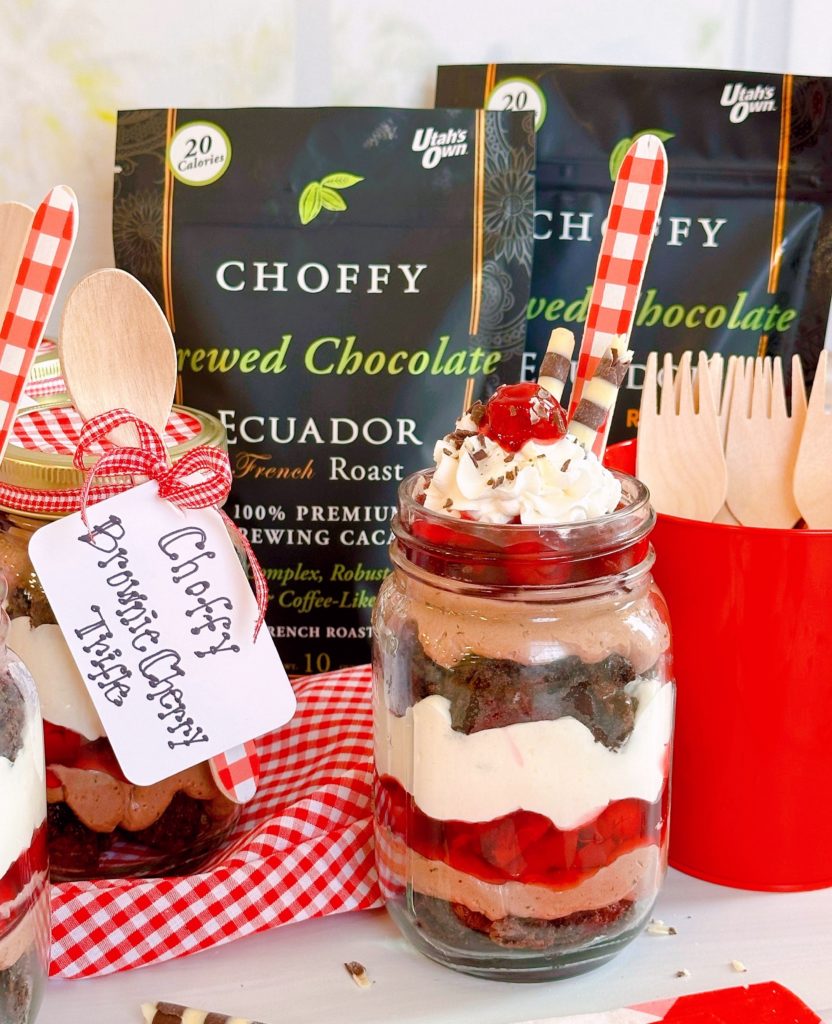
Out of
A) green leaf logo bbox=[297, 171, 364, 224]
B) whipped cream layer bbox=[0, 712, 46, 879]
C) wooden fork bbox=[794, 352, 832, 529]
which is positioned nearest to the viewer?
whipped cream layer bbox=[0, 712, 46, 879]

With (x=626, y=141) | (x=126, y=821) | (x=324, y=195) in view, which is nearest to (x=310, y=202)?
(x=324, y=195)

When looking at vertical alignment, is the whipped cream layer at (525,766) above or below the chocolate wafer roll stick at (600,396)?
below

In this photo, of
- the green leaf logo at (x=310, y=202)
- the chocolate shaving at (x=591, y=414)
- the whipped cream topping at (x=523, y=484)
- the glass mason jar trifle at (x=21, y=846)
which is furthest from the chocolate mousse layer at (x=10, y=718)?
the green leaf logo at (x=310, y=202)

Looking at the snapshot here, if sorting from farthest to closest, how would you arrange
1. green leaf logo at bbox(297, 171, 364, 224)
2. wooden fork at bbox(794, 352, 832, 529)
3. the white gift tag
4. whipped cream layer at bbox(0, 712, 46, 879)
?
green leaf logo at bbox(297, 171, 364, 224) → wooden fork at bbox(794, 352, 832, 529) → the white gift tag → whipped cream layer at bbox(0, 712, 46, 879)

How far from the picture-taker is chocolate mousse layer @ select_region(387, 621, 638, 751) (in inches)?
21.4

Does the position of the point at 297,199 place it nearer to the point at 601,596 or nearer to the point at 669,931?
the point at 601,596

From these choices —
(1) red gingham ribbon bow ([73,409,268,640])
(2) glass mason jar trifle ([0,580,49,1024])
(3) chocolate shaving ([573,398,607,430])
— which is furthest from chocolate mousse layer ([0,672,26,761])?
(3) chocolate shaving ([573,398,607,430])

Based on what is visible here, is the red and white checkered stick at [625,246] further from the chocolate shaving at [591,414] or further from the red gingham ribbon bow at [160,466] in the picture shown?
the red gingham ribbon bow at [160,466]

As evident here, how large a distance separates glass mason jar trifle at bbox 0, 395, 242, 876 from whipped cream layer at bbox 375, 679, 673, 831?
0.55 feet

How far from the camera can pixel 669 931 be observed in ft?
2.07

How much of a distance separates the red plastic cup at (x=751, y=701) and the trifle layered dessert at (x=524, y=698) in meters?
0.06

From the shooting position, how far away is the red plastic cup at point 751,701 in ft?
2.05

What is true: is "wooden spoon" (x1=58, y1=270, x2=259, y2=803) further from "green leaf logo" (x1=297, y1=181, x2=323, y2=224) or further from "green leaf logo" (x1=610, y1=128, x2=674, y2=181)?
"green leaf logo" (x1=610, y1=128, x2=674, y2=181)

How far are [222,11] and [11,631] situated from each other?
51 cm
